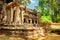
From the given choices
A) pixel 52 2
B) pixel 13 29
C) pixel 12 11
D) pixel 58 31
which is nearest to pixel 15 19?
pixel 12 11

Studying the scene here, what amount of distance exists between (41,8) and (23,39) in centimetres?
4731

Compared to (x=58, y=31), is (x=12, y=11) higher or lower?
higher

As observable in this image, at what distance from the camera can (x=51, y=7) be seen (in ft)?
232

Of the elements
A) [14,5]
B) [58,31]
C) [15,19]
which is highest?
[14,5]

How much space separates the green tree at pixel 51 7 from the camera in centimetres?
6900

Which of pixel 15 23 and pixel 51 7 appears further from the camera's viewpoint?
pixel 51 7

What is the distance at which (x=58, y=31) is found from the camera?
51.1 meters

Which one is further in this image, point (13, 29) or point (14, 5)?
point (14, 5)

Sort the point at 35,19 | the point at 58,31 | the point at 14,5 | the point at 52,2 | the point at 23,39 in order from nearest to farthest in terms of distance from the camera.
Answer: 1. the point at 23,39
2. the point at 14,5
3. the point at 58,31
4. the point at 35,19
5. the point at 52,2

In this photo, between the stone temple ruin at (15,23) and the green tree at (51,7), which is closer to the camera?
the stone temple ruin at (15,23)

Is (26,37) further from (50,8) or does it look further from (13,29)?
(50,8)

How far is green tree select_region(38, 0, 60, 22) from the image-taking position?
226 ft

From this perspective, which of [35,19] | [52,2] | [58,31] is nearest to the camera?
[58,31]

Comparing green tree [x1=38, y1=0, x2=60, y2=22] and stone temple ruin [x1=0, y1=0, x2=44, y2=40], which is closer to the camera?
stone temple ruin [x1=0, y1=0, x2=44, y2=40]
